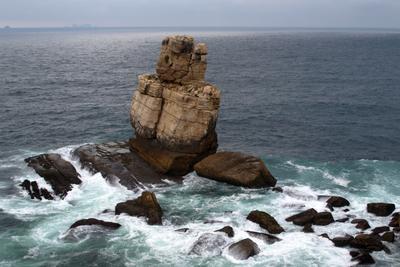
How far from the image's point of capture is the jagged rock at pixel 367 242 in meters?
35.6

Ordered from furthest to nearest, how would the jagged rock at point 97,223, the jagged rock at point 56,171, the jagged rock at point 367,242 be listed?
the jagged rock at point 56,171 < the jagged rock at point 97,223 < the jagged rock at point 367,242

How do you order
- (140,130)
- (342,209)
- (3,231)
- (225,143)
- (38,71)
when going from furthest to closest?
(38,71), (225,143), (140,130), (342,209), (3,231)

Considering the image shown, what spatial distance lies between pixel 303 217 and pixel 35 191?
25.7 meters

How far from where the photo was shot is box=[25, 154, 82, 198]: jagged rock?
4716cm

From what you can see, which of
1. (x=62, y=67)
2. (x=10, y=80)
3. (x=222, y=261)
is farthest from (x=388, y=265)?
(x=62, y=67)

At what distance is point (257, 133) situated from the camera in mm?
68750

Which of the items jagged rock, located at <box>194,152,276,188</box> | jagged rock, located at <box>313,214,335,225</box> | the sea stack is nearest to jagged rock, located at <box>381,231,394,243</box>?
jagged rock, located at <box>313,214,335,225</box>

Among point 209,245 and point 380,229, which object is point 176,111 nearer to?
point 209,245

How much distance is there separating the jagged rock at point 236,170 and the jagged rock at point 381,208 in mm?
10338

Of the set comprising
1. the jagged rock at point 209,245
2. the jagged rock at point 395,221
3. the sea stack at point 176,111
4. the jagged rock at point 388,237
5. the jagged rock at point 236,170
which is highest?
the sea stack at point 176,111

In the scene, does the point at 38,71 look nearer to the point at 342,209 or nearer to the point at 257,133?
the point at 257,133

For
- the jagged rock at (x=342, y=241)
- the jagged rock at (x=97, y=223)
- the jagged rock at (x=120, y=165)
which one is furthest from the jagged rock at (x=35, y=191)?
the jagged rock at (x=342, y=241)

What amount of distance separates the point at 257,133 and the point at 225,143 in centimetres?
707

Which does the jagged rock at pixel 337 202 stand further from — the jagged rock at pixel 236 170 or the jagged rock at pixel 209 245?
the jagged rock at pixel 209 245
